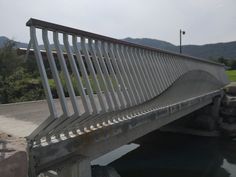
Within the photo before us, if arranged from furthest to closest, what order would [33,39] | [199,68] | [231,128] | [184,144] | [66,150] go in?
[231,128] < [184,144] < [199,68] < [66,150] < [33,39]

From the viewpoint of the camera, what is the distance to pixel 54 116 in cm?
314

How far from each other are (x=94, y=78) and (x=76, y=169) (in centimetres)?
111

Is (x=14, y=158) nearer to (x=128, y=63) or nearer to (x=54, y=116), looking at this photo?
(x=54, y=116)

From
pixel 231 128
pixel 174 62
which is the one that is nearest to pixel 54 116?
pixel 174 62

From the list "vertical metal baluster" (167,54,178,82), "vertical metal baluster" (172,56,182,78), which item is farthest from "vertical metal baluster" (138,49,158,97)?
"vertical metal baluster" (172,56,182,78)

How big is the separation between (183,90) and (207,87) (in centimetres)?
545

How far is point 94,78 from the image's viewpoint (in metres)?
3.96

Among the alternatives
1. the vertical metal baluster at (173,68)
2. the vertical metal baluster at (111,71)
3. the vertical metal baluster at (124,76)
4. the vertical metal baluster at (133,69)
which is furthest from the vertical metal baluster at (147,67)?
the vertical metal baluster at (173,68)

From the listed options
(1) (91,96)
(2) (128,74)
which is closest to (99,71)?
(1) (91,96)

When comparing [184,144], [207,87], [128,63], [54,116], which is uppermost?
[128,63]

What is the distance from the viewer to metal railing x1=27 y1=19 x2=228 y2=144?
10.9 feet

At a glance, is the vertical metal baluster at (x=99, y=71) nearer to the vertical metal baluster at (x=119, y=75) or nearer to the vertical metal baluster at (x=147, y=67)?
the vertical metal baluster at (x=119, y=75)

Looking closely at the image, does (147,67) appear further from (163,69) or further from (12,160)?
(12,160)

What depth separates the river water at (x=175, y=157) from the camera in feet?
33.6
